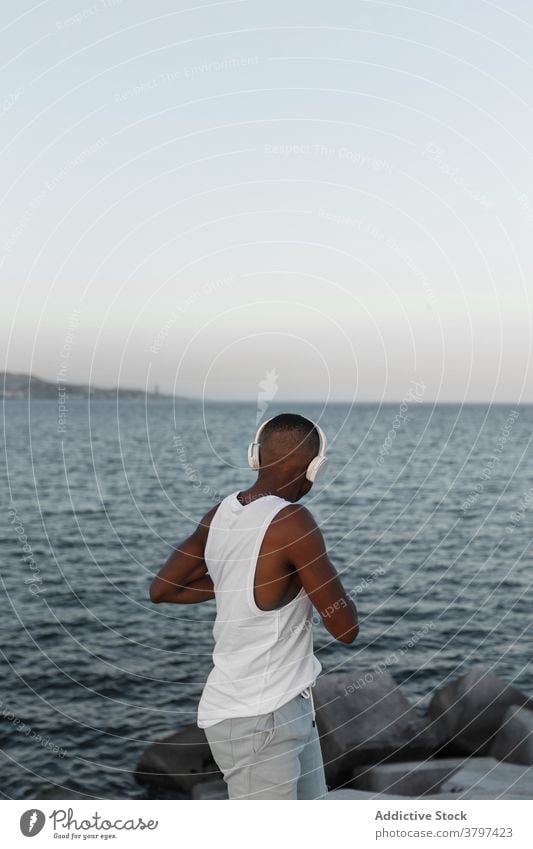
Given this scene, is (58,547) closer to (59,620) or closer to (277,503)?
(59,620)

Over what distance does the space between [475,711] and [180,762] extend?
3943 mm

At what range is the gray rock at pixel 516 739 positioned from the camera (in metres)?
10.7

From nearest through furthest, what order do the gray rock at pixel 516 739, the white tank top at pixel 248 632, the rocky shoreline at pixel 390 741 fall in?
the white tank top at pixel 248 632, the rocky shoreline at pixel 390 741, the gray rock at pixel 516 739

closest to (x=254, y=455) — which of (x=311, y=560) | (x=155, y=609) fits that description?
(x=311, y=560)

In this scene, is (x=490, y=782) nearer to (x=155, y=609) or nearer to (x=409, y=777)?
(x=409, y=777)

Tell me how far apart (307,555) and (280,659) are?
510 mm

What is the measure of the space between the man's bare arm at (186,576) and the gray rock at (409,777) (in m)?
7.08

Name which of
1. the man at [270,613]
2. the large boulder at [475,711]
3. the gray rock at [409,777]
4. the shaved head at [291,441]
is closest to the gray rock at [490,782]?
the gray rock at [409,777]

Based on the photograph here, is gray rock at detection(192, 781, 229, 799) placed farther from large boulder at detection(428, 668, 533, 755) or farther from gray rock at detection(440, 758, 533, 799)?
large boulder at detection(428, 668, 533, 755)

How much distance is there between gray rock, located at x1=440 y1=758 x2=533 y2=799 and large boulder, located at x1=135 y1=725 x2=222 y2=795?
346cm

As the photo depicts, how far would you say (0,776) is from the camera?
13156mm

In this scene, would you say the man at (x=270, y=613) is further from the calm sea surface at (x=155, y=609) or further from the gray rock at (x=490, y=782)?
the gray rock at (x=490, y=782)

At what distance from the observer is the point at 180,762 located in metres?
12.4
